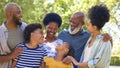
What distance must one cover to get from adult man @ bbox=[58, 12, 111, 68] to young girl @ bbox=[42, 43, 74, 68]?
1.02ft

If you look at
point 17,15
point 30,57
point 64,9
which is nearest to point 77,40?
point 30,57

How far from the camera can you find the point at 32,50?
443cm

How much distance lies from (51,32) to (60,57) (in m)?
0.38

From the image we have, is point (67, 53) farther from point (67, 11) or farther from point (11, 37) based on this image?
point (67, 11)

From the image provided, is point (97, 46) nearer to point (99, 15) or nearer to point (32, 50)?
point (99, 15)

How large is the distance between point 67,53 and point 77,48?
0.35m

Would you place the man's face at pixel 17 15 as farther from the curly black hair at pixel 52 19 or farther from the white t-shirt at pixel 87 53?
the white t-shirt at pixel 87 53

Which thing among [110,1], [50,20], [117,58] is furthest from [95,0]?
[50,20]

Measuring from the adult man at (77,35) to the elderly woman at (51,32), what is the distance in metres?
0.20

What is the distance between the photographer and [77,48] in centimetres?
470

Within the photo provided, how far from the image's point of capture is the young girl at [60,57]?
4301mm

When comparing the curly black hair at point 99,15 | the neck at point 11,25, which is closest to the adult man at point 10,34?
the neck at point 11,25

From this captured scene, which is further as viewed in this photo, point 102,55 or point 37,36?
point 37,36

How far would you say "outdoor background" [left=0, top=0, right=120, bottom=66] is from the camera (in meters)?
20.0
